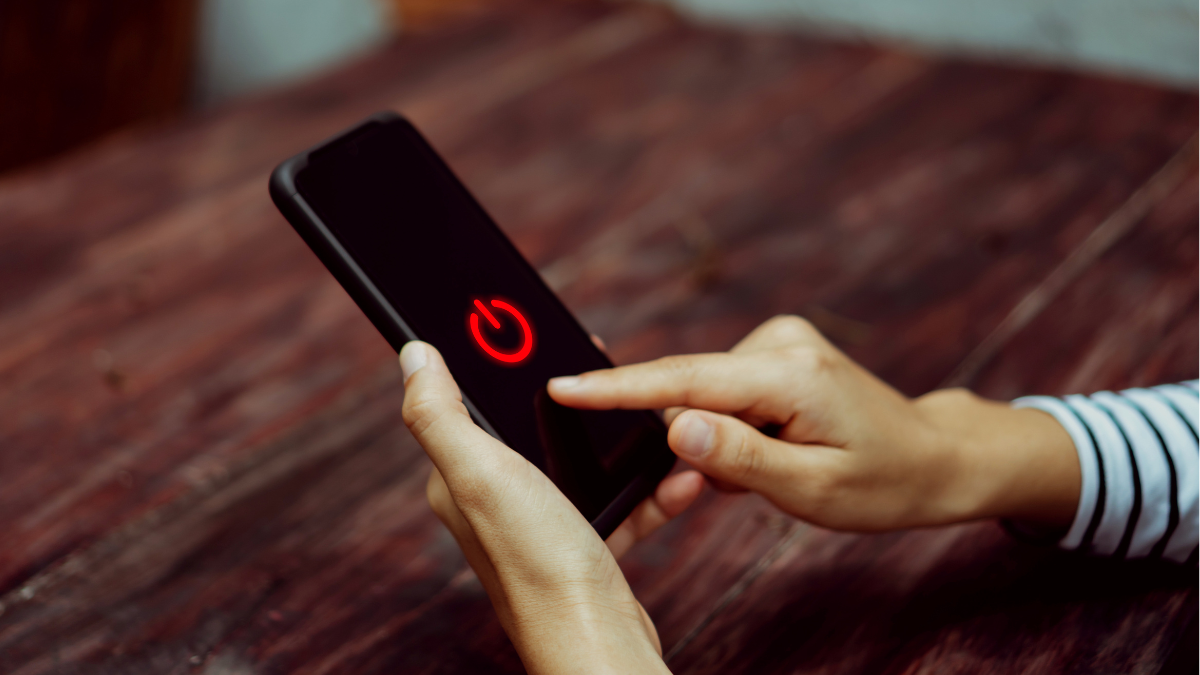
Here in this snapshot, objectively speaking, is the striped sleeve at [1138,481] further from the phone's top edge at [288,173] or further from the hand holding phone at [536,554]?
the phone's top edge at [288,173]

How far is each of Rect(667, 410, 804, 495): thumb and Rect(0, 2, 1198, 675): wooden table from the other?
0.11m

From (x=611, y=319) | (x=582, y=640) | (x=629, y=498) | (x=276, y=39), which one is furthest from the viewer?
(x=276, y=39)

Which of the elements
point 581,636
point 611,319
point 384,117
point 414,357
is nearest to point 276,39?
point 611,319

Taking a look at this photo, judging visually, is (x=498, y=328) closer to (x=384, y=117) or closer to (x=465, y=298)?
(x=465, y=298)

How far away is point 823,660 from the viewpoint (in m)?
0.47

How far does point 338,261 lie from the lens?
44cm

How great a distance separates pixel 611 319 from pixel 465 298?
0.33m

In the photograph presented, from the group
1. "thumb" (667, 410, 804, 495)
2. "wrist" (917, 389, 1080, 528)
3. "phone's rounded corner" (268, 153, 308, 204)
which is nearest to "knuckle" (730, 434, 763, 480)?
"thumb" (667, 410, 804, 495)

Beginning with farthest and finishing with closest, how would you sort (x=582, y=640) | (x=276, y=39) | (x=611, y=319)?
(x=276, y=39) → (x=611, y=319) → (x=582, y=640)

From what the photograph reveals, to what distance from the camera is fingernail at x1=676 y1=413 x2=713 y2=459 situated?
43 cm

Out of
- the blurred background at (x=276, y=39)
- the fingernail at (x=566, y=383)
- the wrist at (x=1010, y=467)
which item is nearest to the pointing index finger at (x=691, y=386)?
the fingernail at (x=566, y=383)

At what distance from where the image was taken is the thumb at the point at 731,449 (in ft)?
1.43

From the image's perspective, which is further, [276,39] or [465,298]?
[276,39]

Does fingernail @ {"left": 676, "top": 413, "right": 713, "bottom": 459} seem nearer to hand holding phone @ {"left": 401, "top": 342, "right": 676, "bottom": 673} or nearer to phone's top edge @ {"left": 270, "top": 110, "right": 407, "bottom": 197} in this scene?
hand holding phone @ {"left": 401, "top": 342, "right": 676, "bottom": 673}
